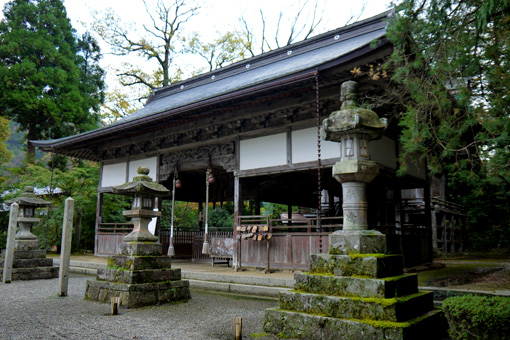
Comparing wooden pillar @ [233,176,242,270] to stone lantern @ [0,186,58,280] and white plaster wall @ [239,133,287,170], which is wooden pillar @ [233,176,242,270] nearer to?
white plaster wall @ [239,133,287,170]

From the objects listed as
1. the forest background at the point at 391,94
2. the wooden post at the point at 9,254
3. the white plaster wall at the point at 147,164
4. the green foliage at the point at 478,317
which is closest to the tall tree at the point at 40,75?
the forest background at the point at 391,94

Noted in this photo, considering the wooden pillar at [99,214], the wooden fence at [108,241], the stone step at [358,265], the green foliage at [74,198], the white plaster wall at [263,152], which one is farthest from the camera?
the green foliage at [74,198]

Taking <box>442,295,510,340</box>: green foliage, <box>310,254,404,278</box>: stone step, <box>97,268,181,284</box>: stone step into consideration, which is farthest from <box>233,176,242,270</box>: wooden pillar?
<box>442,295,510,340</box>: green foliage

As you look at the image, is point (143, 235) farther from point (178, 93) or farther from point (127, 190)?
point (178, 93)

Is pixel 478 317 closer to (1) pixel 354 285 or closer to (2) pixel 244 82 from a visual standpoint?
(1) pixel 354 285

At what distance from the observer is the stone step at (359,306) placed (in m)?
3.88

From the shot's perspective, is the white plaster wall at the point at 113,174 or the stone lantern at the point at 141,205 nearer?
the stone lantern at the point at 141,205

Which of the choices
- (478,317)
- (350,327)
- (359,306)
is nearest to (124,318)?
(350,327)

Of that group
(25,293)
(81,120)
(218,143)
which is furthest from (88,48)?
(25,293)

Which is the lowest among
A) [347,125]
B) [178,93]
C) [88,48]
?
[347,125]

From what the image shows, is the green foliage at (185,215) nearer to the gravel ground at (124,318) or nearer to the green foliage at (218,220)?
the green foliage at (218,220)

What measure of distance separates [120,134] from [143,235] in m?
6.39

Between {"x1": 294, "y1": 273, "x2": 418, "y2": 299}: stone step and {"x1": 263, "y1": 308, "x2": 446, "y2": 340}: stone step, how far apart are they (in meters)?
0.32

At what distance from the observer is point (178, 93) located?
1659 centimetres
